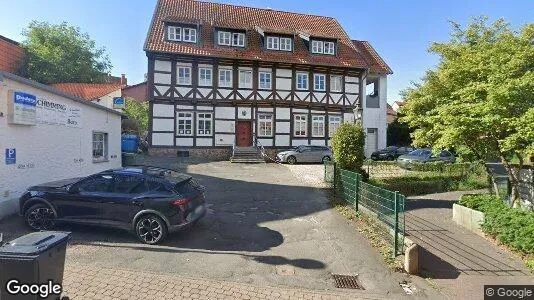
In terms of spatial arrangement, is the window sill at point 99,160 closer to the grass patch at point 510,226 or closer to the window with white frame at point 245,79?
the window with white frame at point 245,79

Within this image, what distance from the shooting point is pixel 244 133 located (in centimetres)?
2405

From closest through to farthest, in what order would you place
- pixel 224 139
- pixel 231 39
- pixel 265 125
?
pixel 224 139
pixel 231 39
pixel 265 125

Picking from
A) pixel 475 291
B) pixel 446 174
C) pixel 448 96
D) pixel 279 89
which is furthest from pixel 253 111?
pixel 475 291

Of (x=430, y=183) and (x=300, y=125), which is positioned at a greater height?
(x=300, y=125)

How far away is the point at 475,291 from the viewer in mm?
5832

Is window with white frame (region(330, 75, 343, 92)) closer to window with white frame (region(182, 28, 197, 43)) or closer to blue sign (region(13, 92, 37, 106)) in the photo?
window with white frame (region(182, 28, 197, 43))

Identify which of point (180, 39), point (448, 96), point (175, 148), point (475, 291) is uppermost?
point (180, 39)

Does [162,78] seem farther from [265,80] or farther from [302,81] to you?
[302,81]

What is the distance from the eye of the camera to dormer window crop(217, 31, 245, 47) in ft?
77.6

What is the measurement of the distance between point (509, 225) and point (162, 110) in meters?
19.6

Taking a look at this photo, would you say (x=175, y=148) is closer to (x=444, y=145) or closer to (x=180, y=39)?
(x=180, y=39)

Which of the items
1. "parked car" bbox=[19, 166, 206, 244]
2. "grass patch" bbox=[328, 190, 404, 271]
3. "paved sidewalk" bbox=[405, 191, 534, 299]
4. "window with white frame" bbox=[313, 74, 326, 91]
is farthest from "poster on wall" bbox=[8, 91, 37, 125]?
"window with white frame" bbox=[313, 74, 326, 91]

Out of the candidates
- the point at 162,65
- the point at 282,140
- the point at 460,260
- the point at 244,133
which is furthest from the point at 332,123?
the point at 460,260

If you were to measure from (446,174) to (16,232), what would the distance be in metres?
16.6
